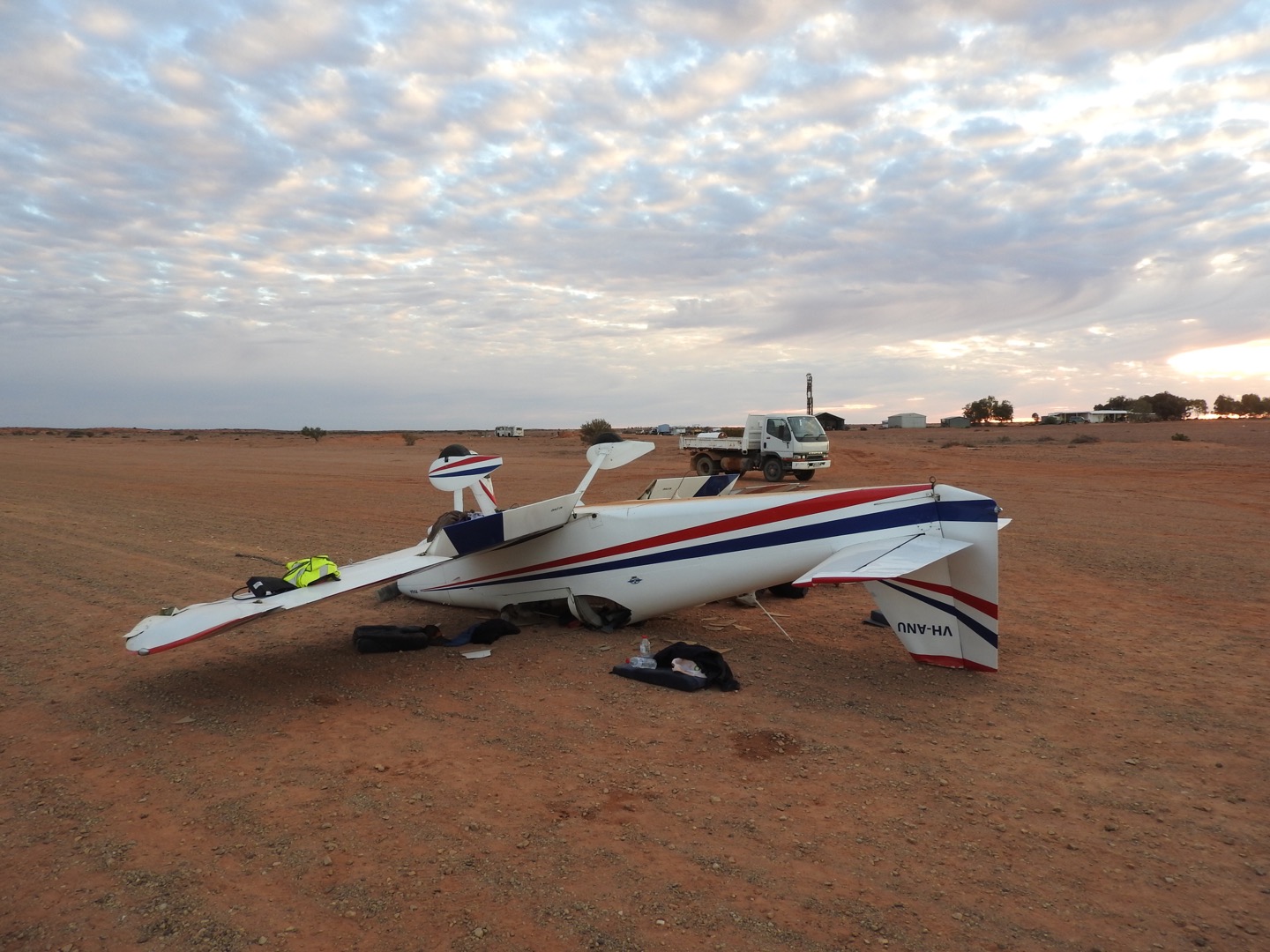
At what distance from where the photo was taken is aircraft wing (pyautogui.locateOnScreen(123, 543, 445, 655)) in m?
5.08

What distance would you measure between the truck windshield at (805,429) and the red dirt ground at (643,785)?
17.4m

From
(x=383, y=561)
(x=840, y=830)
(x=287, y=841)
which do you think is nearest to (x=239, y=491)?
(x=383, y=561)

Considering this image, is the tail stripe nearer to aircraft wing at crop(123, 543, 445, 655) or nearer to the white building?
aircraft wing at crop(123, 543, 445, 655)

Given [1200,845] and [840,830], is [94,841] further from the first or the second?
[1200,845]

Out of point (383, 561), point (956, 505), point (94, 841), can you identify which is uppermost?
point (956, 505)

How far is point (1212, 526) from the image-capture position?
13516 millimetres

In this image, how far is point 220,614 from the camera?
17.8ft

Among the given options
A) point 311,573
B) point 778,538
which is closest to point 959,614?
point 778,538

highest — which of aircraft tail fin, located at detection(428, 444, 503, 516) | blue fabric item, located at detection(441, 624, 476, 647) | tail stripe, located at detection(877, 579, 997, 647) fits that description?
aircraft tail fin, located at detection(428, 444, 503, 516)

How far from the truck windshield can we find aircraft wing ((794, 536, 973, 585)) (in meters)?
→ 20.7

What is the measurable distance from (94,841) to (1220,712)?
703 centimetres

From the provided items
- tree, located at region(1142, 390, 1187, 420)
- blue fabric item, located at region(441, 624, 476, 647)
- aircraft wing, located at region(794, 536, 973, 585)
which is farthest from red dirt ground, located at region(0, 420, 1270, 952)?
tree, located at region(1142, 390, 1187, 420)

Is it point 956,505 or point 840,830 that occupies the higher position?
point 956,505

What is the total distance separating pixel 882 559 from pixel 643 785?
2.43 m
